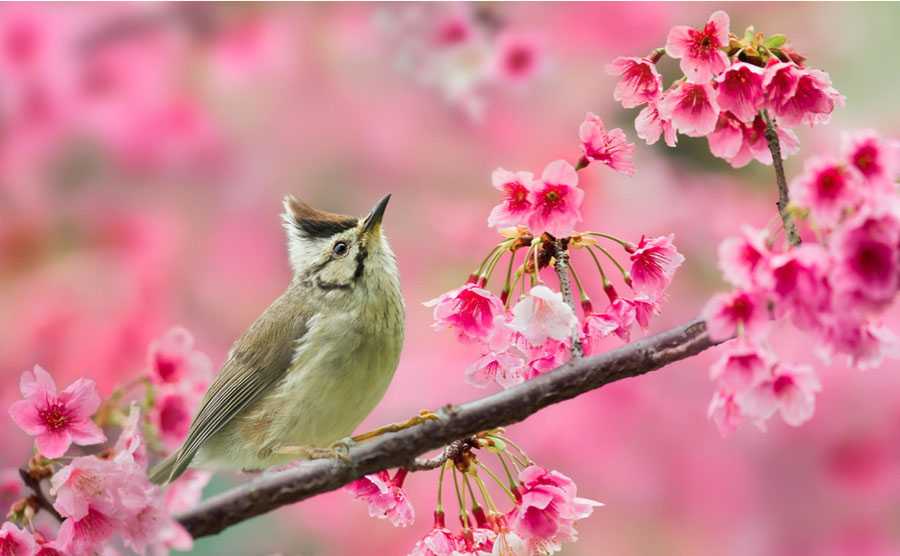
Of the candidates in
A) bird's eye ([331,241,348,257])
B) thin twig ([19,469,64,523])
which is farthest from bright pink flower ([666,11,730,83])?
thin twig ([19,469,64,523])

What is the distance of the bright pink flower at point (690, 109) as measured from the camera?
918mm

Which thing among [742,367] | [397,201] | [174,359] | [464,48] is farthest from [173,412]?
[397,201]

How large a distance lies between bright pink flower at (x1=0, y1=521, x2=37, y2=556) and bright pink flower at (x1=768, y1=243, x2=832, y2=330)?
0.67 m

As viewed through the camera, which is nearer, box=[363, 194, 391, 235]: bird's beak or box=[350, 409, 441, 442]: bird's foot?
box=[350, 409, 441, 442]: bird's foot

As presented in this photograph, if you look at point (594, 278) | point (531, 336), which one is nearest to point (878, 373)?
point (594, 278)

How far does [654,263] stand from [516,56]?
56.4 inches

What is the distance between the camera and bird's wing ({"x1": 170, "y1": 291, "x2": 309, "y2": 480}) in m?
1.29

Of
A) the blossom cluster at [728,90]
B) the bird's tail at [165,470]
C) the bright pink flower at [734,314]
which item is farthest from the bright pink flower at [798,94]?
the bird's tail at [165,470]

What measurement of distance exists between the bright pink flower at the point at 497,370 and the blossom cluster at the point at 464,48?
143 cm

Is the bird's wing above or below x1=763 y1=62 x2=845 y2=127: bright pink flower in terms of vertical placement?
below

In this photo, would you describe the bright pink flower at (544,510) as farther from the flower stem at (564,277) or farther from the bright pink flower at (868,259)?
the bright pink flower at (868,259)

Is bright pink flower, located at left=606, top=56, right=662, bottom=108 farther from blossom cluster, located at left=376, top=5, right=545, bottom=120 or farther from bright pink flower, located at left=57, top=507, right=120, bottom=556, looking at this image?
blossom cluster, located at left=376, top=5, right=545, bottom=120

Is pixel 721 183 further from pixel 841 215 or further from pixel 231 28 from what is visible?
pixel 841 215

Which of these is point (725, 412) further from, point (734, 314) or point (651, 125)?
point (651, 125)
